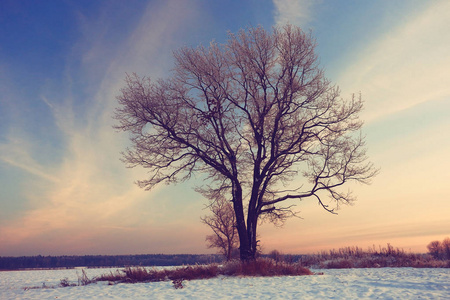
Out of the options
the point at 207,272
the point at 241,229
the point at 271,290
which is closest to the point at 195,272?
the point at 207,272

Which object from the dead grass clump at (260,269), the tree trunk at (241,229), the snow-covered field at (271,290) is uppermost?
the tree trunk at (241,229)

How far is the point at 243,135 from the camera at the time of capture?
18.9 metres

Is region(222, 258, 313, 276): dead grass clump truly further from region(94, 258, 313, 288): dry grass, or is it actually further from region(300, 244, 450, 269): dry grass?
region(300, 244, 450, 269): dry grass

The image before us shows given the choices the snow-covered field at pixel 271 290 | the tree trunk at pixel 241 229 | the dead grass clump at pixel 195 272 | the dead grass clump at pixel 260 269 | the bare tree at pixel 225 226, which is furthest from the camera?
the bare tree at pixel 225 226

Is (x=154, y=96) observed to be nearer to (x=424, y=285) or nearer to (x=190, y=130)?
(x=190, y=130)

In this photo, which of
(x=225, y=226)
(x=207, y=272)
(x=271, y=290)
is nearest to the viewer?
(x=271, y=290)

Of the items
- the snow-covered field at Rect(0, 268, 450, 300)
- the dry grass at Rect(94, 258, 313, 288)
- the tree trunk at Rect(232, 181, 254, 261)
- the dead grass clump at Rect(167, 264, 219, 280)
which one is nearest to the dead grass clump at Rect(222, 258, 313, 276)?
the dry grass at Rect(94, 258, 313, 288)

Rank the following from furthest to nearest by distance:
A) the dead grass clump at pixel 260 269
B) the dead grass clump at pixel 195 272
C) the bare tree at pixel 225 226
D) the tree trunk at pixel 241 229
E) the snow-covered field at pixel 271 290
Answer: the bare tree at pixel 225 226 → the tree trunk at pixel 241 229 → the dead grass clump at pixel 260 269 → the dead grass clump at pixel 195 272 → the snow-covered field at pixel 271 290

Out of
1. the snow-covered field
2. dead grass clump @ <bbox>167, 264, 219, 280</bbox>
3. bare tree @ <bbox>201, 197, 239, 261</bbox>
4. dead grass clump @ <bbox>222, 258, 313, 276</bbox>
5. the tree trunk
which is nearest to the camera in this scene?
the snow-covered field

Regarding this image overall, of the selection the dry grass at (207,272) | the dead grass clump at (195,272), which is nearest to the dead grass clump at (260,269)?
the dry grass at (207,272)

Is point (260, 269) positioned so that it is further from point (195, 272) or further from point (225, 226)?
point (225, 226)

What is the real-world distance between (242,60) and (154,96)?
4.99m

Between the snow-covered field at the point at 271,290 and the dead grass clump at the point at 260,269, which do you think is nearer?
the snow-covered field at the point at 271,290

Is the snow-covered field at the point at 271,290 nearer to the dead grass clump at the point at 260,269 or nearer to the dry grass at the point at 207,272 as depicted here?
the dry grass at the point at 207,272
